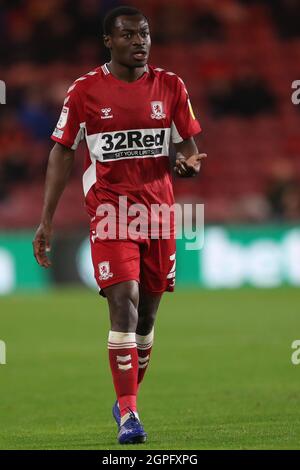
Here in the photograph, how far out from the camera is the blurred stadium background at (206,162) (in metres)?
15.2

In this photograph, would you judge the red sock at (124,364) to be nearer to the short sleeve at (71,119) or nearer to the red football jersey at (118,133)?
the red football jersey at (118,133)

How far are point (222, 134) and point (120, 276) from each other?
16529 mm

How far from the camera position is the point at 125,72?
6.65 m

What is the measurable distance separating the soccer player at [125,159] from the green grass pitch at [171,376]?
0.53 m

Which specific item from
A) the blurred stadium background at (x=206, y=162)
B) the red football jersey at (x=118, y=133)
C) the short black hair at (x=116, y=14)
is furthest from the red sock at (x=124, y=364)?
the blurred stadium background at (x=206, y=162)

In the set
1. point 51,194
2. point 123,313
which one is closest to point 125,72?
point 51,194

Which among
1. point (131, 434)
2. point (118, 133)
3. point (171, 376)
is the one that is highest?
point (118, 133)

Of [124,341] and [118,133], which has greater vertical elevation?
[118,133]

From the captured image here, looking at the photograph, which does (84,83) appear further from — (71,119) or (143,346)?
(143,346)

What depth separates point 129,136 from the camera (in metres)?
6.57

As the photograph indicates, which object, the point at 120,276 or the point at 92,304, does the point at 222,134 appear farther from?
the point at 120,276

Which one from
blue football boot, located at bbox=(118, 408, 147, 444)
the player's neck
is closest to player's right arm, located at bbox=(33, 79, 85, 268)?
the player's neck

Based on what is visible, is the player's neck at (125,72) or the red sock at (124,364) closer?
the red sock at (124,364)

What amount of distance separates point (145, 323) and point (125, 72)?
1467 millimetres
